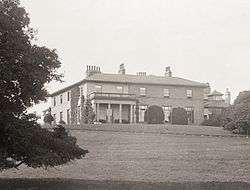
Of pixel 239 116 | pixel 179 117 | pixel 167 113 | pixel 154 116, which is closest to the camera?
pixel 239 116

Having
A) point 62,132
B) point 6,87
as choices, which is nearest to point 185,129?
point 62,132

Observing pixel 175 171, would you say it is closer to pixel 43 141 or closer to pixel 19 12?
pixel 43 141

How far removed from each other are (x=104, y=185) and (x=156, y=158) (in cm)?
1338

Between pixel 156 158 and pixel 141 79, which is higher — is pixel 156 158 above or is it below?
below

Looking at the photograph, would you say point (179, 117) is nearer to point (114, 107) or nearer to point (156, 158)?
point (114, 107)

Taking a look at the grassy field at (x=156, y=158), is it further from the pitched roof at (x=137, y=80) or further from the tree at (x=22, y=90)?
the pitched roof at (x=137, y=80)

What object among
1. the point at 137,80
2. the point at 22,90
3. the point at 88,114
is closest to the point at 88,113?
the point at 88,114

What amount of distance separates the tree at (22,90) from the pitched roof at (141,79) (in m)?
49.7

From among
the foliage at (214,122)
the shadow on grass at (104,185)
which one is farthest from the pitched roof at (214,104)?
the shadow on grass at (104,185)

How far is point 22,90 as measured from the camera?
24.6 m

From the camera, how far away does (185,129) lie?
57938 mm

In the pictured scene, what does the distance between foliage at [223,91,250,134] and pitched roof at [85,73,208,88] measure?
2025cm

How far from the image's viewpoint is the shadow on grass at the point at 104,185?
2591cm

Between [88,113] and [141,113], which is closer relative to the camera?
[88,113]
